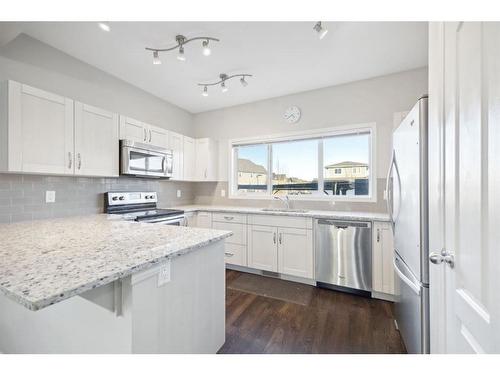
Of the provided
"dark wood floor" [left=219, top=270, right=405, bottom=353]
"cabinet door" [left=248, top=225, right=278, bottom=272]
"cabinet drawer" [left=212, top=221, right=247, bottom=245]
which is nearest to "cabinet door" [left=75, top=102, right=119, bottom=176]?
"cabinet drawer" [left=212, top=221, right=247, bottom=245]

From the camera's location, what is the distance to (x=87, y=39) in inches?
82.7

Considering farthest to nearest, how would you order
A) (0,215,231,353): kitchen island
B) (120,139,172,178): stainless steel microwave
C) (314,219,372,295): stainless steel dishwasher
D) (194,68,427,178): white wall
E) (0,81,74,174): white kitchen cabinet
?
(194,68,427,178): white wall → (120,139,172,178): stainless steel microwave → (314,219,372,295): stainless steel dishwasher → (0,81,74,174): white kitchen cabinet → (0,215,231,353): kitchen island

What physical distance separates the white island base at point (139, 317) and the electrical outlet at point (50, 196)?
108 cm

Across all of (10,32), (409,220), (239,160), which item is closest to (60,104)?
(10,32)

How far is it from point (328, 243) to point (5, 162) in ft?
10.1

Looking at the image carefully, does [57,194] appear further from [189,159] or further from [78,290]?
[78,290]

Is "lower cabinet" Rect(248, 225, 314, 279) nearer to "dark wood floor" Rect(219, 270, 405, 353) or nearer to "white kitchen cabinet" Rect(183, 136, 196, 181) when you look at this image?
"dark wood floor" Rect(219, 270, 405, 353)

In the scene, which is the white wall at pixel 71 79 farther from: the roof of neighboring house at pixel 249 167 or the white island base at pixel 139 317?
the white island base at pixel 139 317

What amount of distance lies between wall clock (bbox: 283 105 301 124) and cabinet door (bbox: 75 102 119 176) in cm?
230

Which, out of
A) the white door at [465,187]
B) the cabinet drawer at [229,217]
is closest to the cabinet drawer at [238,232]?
the cabinet drawer at [229,217]

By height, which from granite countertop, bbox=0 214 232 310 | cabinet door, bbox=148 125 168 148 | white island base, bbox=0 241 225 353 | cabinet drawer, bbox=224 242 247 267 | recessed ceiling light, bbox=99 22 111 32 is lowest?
cabinet drawer, bbox=224 242 247 267

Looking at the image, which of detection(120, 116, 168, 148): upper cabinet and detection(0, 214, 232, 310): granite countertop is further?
detection(120, 116, 168, 148): upper cabinet

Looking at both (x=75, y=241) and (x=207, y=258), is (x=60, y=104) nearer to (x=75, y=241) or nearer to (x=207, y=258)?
(x=75, y=241)

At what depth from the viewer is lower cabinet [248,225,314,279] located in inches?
106
